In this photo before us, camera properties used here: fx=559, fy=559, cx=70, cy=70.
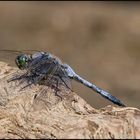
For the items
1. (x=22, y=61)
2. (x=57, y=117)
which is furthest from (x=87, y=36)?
(x=57, y=117)

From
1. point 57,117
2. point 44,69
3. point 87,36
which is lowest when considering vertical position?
point 57,117

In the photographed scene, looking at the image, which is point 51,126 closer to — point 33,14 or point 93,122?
point 93,122

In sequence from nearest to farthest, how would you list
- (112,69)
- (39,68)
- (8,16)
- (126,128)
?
(126,128)
(39,68)
(112,69)
(8,16)

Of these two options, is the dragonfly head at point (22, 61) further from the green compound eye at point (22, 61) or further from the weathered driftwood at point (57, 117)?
the weathered driftwood at point (57, 117)

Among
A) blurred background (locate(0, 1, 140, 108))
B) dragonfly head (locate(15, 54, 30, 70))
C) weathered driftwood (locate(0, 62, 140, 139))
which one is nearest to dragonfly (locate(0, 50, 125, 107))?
dragonfly head (locate(15, 54, 30, 70))

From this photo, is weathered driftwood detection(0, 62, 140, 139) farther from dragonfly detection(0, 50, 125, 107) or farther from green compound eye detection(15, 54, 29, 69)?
green compound eye detection(15, 54, 29, 69)

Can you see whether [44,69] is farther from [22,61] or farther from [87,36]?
[87,36]

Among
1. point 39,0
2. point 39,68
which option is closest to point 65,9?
point 39,0
